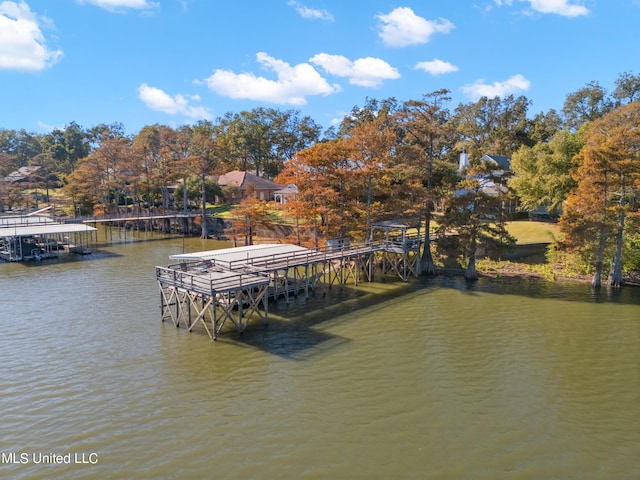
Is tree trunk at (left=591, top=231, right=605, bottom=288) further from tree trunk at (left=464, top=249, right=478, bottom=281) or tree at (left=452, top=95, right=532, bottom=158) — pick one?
tree at (left=452, top=95, right=532, bottom=158)

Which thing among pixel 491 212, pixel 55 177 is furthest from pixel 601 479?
pixel 55 177

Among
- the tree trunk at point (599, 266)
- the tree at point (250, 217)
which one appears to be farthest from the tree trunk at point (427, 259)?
the tree at point (250, 217)

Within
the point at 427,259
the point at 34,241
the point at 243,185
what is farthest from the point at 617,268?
the point at 243,185

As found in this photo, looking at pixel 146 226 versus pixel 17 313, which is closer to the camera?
pixel 17 313

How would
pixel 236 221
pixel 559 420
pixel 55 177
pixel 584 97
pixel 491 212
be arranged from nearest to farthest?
1. pixel 559 420
2. pixel 491 212
3. pixel 236 221
4. pixel 584 97
5. pixel 55 177

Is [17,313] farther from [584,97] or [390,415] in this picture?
[584,97]

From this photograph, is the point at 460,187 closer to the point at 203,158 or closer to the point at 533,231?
the point at 533,231

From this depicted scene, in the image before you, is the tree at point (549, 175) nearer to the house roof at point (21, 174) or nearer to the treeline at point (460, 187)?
the treeline at point (460, 187)
